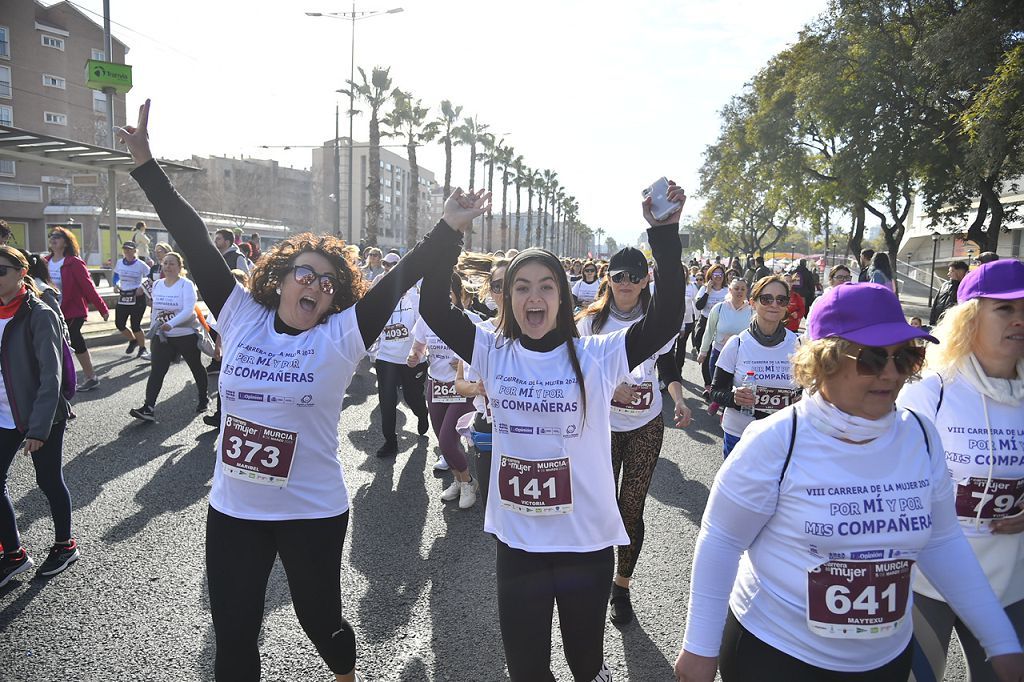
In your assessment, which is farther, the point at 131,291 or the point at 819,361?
the point at 131,291

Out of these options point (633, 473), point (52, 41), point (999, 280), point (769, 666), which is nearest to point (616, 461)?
point (633, 473)

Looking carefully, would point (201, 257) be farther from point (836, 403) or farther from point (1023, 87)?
point (1023, 87)

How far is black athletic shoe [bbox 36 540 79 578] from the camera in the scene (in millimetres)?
4047

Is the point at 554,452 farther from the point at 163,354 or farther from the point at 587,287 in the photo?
the point at 587,287

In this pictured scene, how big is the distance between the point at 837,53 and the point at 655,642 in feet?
74.1

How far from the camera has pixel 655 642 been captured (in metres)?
3.52

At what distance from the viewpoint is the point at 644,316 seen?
2662mm

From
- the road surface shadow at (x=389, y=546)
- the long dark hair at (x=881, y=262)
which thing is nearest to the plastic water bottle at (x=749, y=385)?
the road surface shadow at (x=389, y=546)

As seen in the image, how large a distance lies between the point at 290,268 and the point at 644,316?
1.58 metres

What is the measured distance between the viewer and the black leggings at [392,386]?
6.94 metres

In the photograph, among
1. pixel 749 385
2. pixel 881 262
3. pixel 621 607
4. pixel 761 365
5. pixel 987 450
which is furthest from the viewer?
pixel 881 262

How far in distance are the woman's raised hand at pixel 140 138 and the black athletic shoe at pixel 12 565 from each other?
2.87 meters

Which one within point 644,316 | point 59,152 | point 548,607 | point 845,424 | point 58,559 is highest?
point 59,152

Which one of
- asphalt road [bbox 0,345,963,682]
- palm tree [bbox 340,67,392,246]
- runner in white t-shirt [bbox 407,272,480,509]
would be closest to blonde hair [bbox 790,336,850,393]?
asphalt road [bbox 0,345,963,682]
